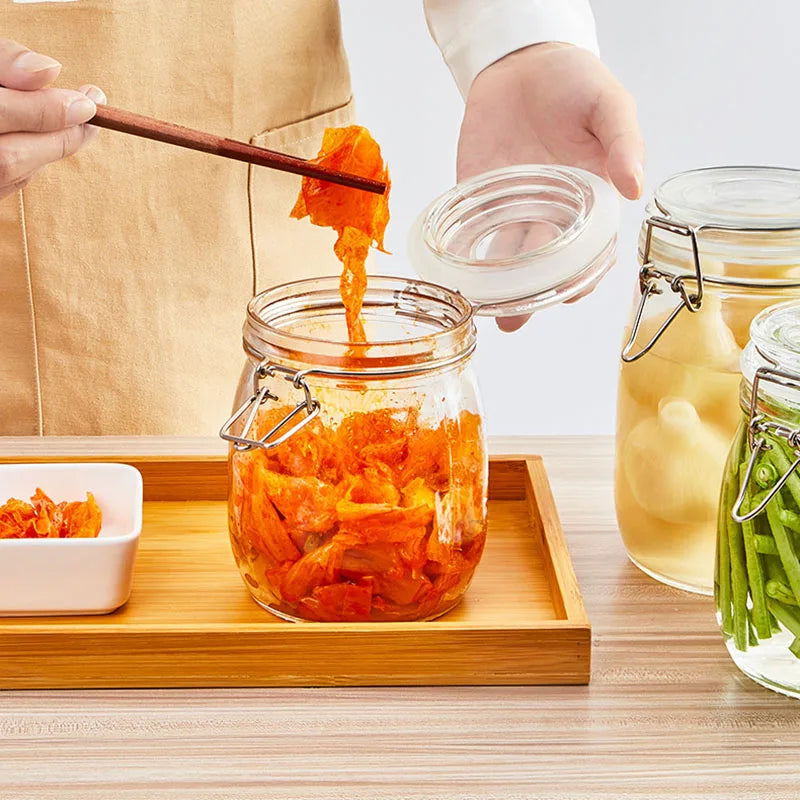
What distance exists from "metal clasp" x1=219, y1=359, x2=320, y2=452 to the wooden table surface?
0.51 feet

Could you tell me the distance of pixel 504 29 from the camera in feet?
3.97

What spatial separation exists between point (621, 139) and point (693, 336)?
19 centimetres

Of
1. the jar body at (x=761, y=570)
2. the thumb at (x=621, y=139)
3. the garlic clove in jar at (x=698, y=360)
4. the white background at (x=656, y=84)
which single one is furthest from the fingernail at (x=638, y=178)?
the white background at (x=656, y=84)

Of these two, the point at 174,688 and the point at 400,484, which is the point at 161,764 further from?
the point at 400,484

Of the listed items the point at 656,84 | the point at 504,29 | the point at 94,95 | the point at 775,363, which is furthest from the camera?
the point at 656,84

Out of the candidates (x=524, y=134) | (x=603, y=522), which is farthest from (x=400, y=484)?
(x=524, y=134)

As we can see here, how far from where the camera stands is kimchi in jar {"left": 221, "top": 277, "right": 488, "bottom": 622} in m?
0.76

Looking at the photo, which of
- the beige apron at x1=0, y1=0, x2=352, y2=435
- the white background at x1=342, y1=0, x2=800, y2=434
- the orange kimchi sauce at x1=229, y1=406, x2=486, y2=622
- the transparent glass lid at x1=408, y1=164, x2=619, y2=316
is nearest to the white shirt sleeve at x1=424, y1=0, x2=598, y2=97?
the beige apron at x1=0, y1=0, x2=352, y2=435

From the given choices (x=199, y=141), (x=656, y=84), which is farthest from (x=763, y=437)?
(x=656, y=84)

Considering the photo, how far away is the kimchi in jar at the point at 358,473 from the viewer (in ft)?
2.49

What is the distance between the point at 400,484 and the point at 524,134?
49 centimetres

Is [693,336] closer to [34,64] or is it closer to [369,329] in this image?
[369,329]

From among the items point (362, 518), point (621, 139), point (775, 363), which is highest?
point (621, 139)

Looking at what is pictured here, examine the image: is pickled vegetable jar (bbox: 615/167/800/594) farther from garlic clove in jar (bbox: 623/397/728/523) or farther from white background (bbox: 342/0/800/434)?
white background (bbox: 342/0/800/434)
